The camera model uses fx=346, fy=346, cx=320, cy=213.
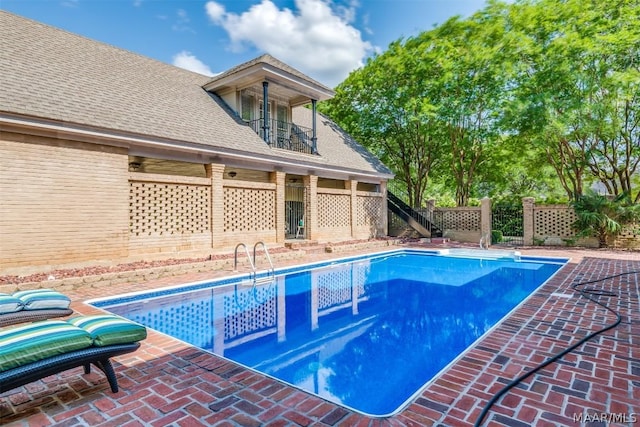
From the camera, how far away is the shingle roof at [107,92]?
845 cm

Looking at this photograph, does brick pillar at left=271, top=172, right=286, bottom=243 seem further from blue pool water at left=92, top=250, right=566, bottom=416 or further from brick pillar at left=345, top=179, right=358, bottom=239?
brick pillar at left=345, top=179, right=358, bottom=239

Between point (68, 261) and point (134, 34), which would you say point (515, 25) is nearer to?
point (134, 34)

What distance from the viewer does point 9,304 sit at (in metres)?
4.55

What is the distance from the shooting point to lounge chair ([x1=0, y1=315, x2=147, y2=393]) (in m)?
2.62

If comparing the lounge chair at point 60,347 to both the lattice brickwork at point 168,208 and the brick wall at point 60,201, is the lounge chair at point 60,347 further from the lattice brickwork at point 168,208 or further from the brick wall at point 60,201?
the lattice brickwork at point 168,208

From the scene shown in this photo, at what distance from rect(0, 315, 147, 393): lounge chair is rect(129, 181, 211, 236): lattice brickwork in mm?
6732

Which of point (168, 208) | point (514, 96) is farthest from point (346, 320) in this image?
point (514, 96)

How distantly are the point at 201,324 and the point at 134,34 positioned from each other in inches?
545

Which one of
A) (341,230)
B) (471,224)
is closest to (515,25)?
(471,224)

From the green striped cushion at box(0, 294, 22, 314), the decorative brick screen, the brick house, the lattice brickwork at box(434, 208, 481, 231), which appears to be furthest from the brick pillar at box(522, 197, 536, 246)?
the green striped cushion at box(0, 294, 22, 314)

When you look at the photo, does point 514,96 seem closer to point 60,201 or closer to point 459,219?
point 459,219

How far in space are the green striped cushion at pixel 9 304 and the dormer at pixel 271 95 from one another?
33.7 ft

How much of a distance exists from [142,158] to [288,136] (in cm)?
645

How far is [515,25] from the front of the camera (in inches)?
618
